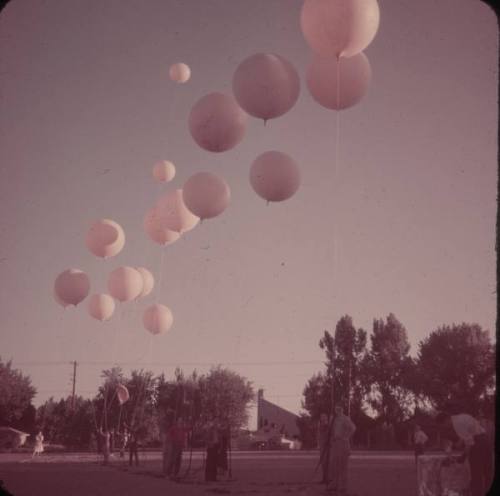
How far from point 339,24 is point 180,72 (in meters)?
4.00

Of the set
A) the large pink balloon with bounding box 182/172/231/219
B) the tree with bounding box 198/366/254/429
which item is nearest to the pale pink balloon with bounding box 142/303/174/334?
the large pink balloon with bounding box 182/172/231/219

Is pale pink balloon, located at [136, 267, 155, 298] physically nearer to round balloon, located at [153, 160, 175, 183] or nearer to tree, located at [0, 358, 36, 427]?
round balloon, located at [153, 160, 175, 183]

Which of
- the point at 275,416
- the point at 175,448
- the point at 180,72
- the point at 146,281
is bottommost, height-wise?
the point at 275,416

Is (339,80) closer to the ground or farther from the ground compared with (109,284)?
farther from the ground

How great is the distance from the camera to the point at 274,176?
8.34m

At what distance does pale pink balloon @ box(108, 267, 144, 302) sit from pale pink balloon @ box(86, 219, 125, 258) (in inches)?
A: 20.7

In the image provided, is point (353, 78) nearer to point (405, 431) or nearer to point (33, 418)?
point (405, 431)

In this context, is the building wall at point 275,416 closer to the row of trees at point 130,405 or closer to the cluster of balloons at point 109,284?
the row of trees at point 130,405

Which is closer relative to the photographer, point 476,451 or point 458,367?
point 476,451

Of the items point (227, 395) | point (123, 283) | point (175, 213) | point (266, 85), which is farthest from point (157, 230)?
point (227, 395)

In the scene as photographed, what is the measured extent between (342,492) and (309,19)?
285 inches

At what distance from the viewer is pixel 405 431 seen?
137 ft

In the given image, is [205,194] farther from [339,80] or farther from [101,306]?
[101,306]

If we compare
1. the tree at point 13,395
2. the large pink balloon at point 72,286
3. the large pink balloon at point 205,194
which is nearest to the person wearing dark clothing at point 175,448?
the large pink balloon at point 72,286
